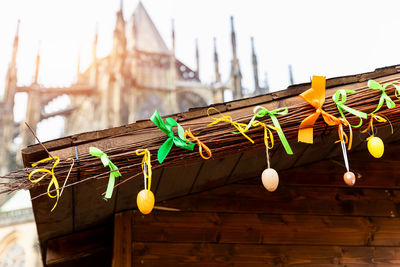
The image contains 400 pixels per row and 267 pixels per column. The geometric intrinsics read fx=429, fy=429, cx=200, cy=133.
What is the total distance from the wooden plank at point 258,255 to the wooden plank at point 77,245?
45 cm

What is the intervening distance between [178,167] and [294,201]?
0.78 meters

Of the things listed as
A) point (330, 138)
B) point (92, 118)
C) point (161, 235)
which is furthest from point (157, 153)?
point (92, 118)

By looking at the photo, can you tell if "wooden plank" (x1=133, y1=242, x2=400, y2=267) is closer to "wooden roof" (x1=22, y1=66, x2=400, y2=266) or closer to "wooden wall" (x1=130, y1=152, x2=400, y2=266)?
"wooden wall" (x1=130, y1=152, x2=400, y2=266)

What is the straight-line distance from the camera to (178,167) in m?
2.03

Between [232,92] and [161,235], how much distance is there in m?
23.5

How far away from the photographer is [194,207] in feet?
7.77

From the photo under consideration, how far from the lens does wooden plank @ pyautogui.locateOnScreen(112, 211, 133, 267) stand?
2.15 meters

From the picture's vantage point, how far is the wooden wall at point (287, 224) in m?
2.24

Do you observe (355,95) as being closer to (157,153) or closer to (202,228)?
(157,153)

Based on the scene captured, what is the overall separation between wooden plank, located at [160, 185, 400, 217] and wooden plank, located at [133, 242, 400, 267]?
0.20 meters

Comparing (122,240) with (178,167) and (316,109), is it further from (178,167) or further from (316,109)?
(316,109)

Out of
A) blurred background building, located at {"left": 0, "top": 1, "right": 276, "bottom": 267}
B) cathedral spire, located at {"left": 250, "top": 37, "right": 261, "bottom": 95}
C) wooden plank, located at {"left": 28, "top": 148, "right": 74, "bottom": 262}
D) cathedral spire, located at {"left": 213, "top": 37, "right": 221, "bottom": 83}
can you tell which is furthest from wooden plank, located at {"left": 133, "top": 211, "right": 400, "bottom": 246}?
cathedral spire, located at {"left": 213, "top": 37, "right": 221, "bottom": 83}

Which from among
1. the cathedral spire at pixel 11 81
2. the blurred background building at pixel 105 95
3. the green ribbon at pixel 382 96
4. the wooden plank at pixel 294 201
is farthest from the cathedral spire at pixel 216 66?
the green ribbon at pixel 382 96

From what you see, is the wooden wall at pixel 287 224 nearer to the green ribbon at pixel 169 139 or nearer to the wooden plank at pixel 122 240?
the wooden plank at pixel 122 240
